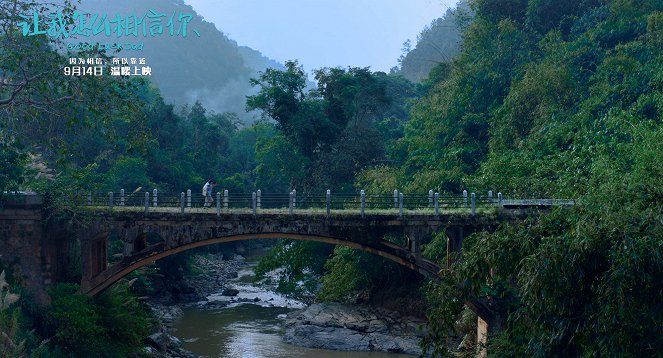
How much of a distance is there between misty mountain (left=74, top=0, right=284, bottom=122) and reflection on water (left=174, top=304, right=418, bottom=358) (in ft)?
361

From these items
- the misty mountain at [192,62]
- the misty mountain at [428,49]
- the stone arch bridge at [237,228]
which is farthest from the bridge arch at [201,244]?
the misty mountain at [192,62]

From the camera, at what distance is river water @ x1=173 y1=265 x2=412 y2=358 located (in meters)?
32.5

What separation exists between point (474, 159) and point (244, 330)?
50.0ft

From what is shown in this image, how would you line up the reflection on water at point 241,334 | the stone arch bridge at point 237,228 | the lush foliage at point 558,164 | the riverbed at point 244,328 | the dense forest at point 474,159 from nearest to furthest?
the lush foliage at point 558,164 < the dense forest at point 474,159 < the stone arch bridge at point 237,228 < the reflection on water at point 241,334 < the riverbed at point 244,328

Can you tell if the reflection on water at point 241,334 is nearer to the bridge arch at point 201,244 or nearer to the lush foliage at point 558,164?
the bridge arch at point 201,244

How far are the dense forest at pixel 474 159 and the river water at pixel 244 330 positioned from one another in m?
2.28

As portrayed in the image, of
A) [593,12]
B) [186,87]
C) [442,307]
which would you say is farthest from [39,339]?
[186,87]

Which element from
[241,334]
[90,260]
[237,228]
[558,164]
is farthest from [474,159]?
[90,260]

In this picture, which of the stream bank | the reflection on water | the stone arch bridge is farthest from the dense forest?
the reflection on water

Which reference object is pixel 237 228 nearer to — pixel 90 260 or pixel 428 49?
pixel 90 260

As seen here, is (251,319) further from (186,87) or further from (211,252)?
(186,87)

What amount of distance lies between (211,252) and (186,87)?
10033 cm

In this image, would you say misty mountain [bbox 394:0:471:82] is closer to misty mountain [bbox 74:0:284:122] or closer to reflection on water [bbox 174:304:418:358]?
misty mountain [bbox 74:0:284:122]

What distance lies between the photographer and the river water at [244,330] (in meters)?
32.5
